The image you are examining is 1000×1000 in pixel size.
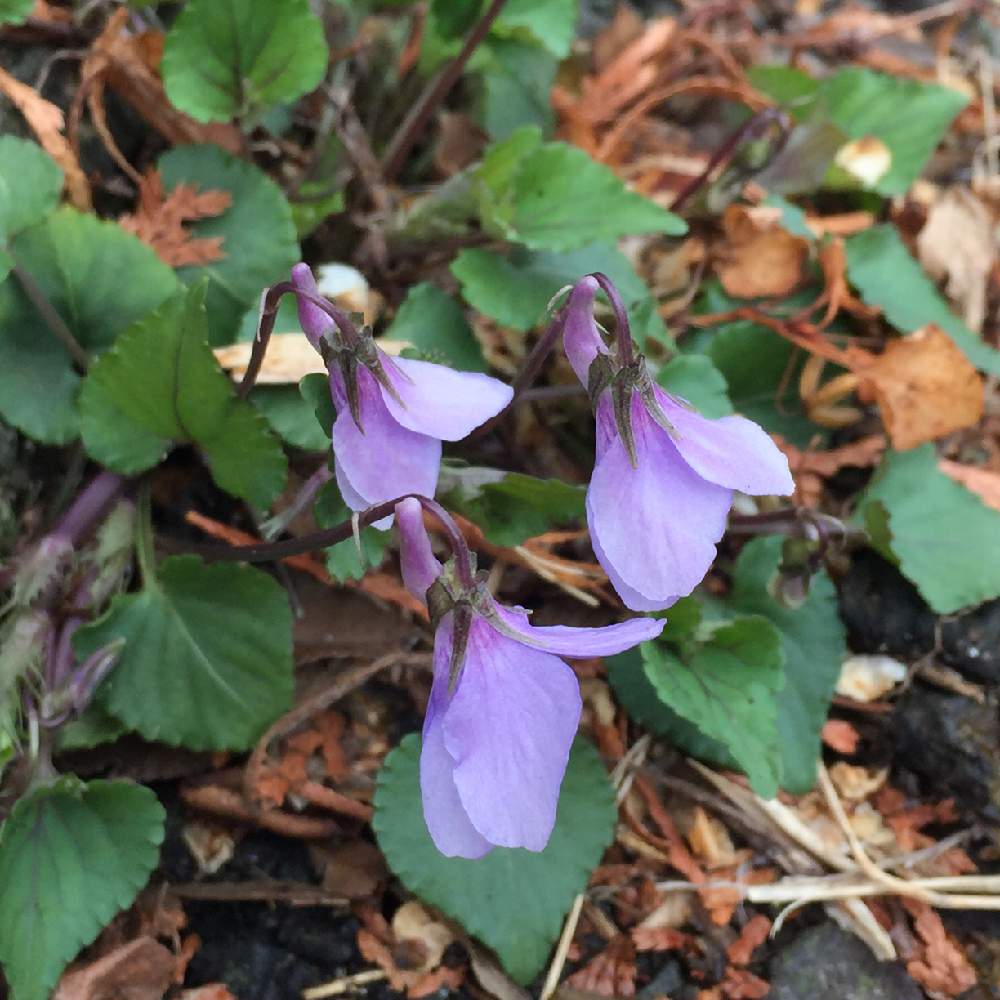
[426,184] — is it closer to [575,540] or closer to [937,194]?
[575,540]

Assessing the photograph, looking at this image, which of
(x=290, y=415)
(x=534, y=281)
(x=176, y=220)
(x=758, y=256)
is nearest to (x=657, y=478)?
(x=290, y=415)

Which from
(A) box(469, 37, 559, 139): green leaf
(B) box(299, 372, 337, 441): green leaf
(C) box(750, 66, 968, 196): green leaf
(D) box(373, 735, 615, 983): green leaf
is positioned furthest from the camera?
(C) box(750, 66, 968, 196): green leaf

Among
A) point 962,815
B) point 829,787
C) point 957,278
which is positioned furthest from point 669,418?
point 957,278

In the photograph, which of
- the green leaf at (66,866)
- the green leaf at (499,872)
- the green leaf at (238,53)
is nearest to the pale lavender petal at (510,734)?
the green leaf at (499,872)

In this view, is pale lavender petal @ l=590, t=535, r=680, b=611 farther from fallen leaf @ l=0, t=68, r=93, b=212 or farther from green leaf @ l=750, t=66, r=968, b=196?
green leaf @ l=750, t=66, r=968, b=196

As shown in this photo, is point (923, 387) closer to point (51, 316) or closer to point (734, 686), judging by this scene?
point (734, 686)

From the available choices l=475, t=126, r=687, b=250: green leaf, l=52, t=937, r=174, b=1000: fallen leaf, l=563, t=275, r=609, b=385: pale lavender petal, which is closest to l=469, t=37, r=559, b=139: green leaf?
l=475, t=126, r=687, b=250: green leaf
